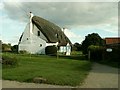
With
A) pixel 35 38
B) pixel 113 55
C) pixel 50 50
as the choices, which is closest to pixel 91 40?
pixel 50 50

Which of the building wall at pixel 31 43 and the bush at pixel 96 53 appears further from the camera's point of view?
the building wall at pixel 31 43

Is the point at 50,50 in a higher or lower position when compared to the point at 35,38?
lower

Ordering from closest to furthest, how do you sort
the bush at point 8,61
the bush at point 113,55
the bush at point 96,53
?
the bush at point 8,61
the bush at point 113,55
the bush at point 96,53

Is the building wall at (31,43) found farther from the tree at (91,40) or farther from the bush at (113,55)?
the bush at (113,55)

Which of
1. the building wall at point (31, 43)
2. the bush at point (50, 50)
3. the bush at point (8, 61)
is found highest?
the building wall at point (31, 43)

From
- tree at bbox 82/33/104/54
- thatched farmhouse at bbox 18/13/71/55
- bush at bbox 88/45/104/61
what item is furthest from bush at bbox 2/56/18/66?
thatched farmhouse at bbox 18/13/71/55

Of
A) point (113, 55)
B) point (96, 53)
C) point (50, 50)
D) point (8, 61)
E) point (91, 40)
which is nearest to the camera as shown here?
point (8, 61)

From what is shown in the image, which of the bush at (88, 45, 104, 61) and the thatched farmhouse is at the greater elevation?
the thatched farmhouse

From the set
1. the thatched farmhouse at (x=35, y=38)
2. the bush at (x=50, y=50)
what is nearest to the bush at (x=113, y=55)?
the bush at (x=50, y=50)

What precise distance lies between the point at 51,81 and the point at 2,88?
9.44 feet

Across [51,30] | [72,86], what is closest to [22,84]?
[72,86]

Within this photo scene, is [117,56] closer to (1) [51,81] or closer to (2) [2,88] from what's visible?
(1) [51,81]

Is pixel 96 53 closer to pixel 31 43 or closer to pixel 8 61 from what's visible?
pixel 31 43

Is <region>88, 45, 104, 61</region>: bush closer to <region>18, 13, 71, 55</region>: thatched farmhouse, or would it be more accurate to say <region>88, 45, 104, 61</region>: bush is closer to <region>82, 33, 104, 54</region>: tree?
<region>82, 33, 104, 54</region>: tree
